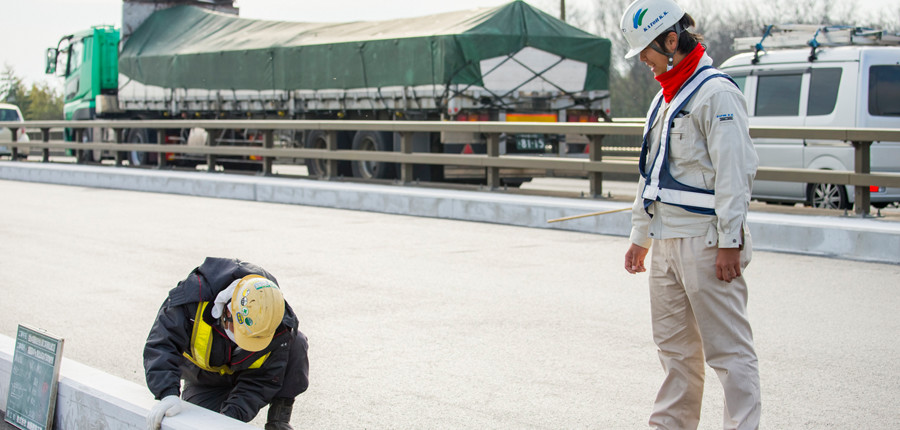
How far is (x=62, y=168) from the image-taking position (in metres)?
20.2

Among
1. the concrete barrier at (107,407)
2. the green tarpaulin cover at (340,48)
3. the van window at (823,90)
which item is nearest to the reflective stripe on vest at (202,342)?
the concrete barrier at (107,407)

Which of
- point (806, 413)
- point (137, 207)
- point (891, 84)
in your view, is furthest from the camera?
point (137, 207)

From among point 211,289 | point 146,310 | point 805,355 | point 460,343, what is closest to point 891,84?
point 805,355

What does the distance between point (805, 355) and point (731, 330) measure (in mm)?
2256

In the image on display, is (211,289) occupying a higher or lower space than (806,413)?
higher

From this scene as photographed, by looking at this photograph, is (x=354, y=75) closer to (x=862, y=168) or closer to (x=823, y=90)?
(x=823, y=90)

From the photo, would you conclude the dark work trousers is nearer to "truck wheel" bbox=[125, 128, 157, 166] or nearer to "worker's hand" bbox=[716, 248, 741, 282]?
"worker's hand" bbox=[716, 248, 741, 282]

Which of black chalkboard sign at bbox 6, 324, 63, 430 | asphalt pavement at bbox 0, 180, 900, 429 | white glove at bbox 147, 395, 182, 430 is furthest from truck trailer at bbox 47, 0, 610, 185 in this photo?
white glove at bbox 147, 395, 182, 430

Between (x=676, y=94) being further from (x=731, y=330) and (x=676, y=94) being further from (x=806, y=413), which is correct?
(x=806, y=413)

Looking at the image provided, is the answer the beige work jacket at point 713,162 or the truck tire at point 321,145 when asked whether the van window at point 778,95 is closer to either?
the truck tire at point 321,145

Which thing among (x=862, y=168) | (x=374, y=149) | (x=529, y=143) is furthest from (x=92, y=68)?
(x=862, y=168)

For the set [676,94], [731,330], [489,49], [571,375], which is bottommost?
[571,375]

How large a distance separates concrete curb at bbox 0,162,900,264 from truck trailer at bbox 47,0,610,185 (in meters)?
1.69

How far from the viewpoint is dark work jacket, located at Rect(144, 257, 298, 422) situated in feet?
12.2
